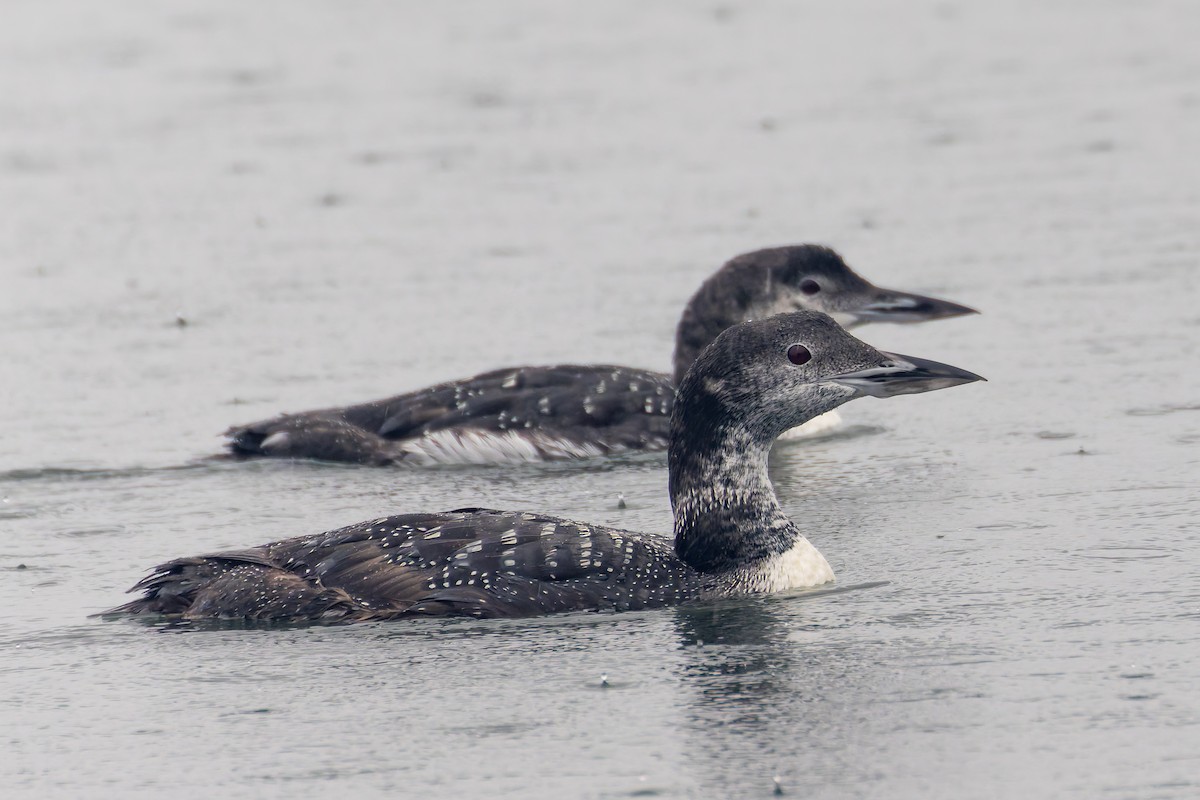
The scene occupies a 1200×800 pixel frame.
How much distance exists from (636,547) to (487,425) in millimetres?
2649

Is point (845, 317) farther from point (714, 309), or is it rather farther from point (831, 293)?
point (714, 309)

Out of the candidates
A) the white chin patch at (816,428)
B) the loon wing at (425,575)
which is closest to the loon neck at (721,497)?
the loon wing at (425,575)

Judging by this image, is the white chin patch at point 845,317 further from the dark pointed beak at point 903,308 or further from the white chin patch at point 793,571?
the white chin patch at point 793,571

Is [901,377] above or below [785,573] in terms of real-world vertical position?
above

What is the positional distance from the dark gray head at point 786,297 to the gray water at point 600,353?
497 millimetres

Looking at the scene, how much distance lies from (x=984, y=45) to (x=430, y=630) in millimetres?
13243

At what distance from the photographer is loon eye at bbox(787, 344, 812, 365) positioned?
7.57 metres

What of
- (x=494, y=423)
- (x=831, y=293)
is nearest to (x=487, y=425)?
(x=494, y=423)

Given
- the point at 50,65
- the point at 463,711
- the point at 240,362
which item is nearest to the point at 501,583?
the point at 463,711

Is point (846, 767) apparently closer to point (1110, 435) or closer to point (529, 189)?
point (1110, 435)

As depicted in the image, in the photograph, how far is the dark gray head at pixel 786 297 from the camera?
10516 mm

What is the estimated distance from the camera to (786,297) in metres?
10.6

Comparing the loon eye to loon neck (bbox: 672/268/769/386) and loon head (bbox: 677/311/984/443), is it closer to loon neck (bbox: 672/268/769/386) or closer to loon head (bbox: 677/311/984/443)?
loon head (bbox: 677/311/984/443)

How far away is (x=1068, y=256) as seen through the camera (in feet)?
41.5
